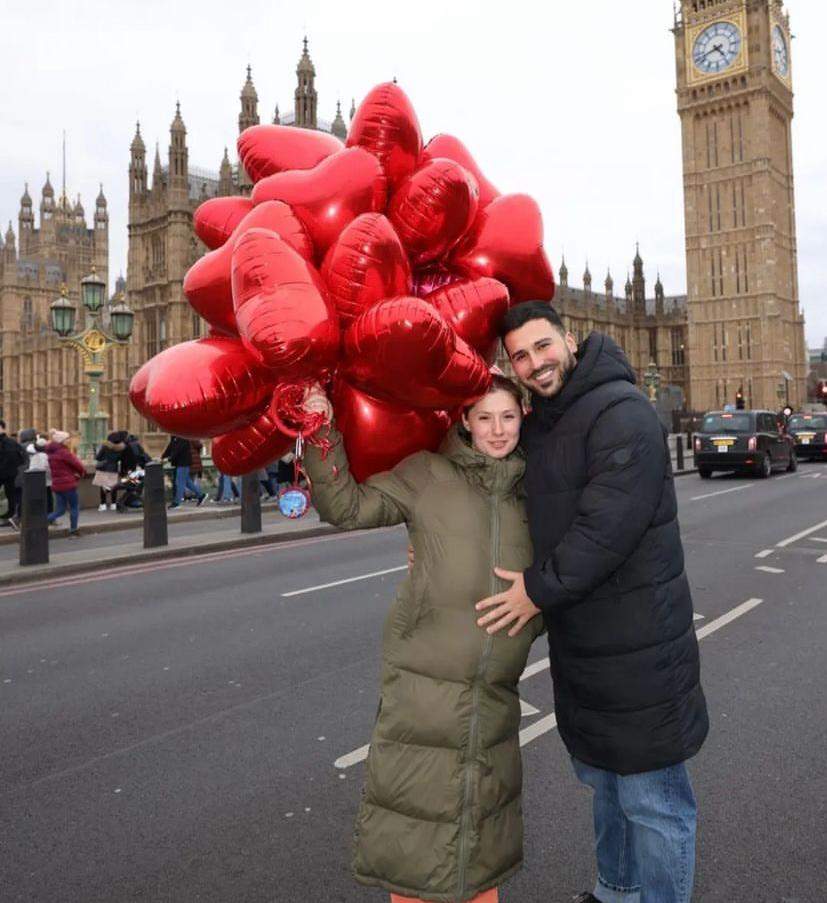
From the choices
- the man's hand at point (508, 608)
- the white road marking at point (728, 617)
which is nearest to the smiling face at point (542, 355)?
the man's hand at point (508, 608)

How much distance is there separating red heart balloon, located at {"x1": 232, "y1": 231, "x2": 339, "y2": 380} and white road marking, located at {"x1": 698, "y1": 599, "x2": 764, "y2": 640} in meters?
4.78

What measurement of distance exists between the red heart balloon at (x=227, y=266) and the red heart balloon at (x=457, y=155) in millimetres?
552

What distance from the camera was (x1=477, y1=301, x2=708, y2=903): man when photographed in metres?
2.06

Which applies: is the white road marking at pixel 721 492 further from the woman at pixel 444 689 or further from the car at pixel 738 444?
the woman at pixel 444 689

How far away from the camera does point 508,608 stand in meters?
2.08

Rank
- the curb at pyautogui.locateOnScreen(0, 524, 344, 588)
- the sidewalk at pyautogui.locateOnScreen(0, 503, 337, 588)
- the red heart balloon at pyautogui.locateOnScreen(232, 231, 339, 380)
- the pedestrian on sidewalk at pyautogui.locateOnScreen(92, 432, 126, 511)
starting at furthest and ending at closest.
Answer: the pedestrian on sidewalk at pyautogui.locateOnScreen(92, 432, 126, 511), the sidewalk at pyautogui.locateOnScreen(0, 503, 337, 588), the curb at pyautogui.locateOnScreen(0, 524, 344, 588), the red heart balloon at pyautogui.locateOnScreen(232, 231, 339, 380)

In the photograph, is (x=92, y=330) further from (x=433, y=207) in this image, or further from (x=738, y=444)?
(x=433, y=207)

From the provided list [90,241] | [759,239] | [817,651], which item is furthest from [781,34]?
[817,651]

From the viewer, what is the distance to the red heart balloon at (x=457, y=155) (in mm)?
2601

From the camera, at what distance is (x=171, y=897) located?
8.82 feet

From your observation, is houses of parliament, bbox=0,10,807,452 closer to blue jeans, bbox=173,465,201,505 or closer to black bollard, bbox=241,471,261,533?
blue jeans, bbox=173,465,201,505

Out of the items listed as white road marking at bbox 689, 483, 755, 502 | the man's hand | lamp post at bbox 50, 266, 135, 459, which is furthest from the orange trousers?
lamp post at bbox 50, 266, 135, 459

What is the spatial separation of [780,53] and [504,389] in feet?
269

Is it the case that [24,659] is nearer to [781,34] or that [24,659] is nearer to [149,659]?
[149,659]
